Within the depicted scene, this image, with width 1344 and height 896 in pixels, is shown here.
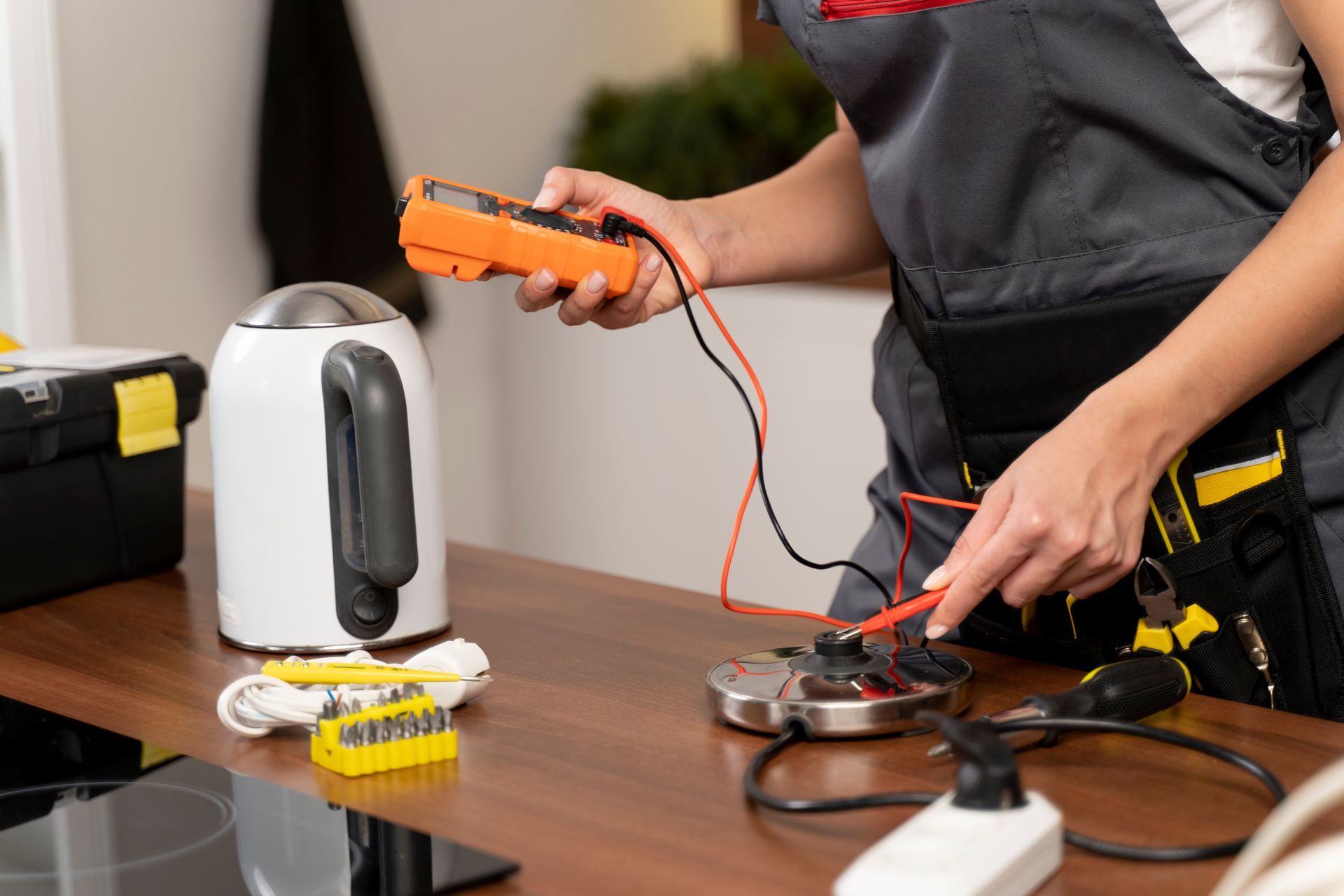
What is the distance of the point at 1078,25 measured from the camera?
2.77 feet

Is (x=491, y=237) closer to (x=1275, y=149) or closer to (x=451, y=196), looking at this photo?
(x=451, y=196)

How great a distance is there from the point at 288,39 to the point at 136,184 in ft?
1.04

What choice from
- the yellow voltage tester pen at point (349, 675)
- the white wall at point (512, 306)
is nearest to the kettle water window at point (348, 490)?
the yellow voltage tester pen at point (349, 675)

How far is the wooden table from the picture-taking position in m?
0.57

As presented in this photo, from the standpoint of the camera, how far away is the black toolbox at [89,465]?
974 mm

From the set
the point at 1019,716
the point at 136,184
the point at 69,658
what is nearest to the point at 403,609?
the point at 69,658

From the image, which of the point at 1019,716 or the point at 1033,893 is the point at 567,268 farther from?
the point at 1033,893

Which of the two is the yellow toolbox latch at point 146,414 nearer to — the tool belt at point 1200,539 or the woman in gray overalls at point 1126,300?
the woman in gray overalls at point 1126,300

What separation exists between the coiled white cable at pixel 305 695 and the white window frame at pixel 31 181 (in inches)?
50.3

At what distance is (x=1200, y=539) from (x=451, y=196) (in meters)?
0.51

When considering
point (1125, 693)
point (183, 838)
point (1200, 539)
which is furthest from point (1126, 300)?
point (183, 838)

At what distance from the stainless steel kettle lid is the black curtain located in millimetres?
1298

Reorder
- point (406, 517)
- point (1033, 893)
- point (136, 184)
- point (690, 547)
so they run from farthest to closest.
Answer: point (690, 547), point (136, 184), point (406, 517), point (1033, 893)

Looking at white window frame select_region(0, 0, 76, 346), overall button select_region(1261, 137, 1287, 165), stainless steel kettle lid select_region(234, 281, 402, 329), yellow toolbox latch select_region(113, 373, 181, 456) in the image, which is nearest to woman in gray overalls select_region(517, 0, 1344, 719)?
overall button select_region(1261, 137, 1287, 165)
